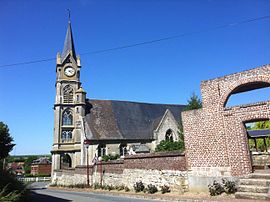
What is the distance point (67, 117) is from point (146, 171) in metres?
24.7

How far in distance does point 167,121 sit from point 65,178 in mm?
16584

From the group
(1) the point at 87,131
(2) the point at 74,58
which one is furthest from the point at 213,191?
(2) the point at 74,58

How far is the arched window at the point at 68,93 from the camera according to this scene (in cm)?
3876

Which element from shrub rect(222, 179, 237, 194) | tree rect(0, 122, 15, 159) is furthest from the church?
shrub rect(222, 179, 237, 194)

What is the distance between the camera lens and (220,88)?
13.3m

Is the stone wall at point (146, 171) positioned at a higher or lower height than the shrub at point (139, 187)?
higher

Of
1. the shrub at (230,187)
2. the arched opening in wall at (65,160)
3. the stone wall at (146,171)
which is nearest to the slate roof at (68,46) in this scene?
the arched opening in wall at (65,160)

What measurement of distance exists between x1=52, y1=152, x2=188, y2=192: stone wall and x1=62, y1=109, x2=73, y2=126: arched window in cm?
1706

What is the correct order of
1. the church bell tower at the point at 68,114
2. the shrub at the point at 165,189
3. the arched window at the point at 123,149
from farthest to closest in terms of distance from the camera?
the church bell tower at the point at 68,114 < the arched window at the point at 123,149 < the shrub at the point at 165,189

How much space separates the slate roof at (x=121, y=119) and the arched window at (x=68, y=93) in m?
2.91

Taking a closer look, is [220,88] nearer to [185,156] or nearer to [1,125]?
[185,156]

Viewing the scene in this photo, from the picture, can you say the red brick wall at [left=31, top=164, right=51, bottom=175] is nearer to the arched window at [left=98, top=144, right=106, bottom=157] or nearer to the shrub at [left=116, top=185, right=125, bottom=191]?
the arched window at [left=98, top=144, right=106, bottom=157]

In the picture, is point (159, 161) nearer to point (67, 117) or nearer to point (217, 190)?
point (217, 190)

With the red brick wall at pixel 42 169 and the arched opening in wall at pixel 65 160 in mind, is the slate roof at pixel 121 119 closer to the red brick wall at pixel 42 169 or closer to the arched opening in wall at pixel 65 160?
the arched opening in wall at pixel 65 160
